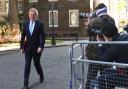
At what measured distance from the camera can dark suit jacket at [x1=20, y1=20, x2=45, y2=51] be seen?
1308 cm

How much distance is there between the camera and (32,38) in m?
13.2

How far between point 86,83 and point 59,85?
597 cm

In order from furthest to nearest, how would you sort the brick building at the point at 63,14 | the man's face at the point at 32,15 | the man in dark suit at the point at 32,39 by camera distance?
the brick building at the point at 63,14, the man in dark suit at the point at 32,39, the man's face at the point at 32,15

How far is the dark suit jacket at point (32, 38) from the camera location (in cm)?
1308

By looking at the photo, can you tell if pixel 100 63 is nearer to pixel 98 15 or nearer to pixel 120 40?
pixel 120 40

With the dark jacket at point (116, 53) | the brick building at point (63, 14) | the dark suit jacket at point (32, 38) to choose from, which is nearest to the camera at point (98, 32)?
the dark jacket at point (116, 53)

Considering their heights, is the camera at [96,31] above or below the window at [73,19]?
above

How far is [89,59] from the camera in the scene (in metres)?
7.69

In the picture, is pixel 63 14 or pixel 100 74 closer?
pixel 100 74

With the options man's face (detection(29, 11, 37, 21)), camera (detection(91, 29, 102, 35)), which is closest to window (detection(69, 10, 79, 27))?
man's face (detection(29, 11, 37, 21))

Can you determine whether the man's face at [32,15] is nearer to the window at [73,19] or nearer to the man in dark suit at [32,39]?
the man in dark suit at [32,39]

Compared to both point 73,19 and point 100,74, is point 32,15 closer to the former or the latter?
point 100,74

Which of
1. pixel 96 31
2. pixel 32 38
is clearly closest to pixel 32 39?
pixel 32 38

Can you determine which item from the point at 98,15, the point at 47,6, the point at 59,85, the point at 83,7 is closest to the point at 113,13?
the point at 83,7
